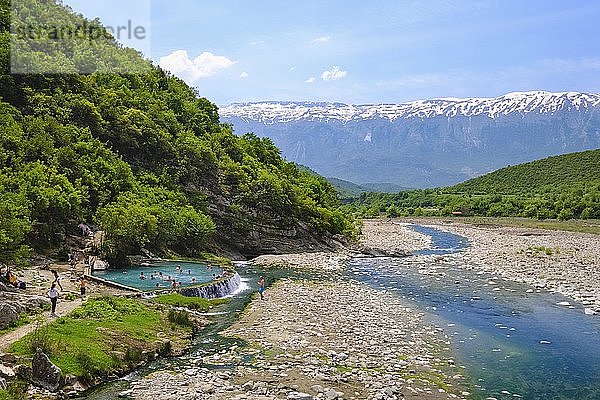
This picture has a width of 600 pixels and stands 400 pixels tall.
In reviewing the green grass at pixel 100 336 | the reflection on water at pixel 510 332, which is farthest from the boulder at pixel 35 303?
the reflection on water at pixel 510 332

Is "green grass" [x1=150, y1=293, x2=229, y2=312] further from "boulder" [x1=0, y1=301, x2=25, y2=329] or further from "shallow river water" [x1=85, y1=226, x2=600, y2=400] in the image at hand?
"boulder" [x1=0, y1=301, x2=25, y2=329]

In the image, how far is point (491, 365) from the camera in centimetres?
2573

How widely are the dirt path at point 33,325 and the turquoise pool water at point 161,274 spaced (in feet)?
28.6

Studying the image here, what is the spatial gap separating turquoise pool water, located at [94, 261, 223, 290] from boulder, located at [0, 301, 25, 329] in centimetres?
1363

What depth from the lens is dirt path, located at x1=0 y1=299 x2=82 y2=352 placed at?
70.8 ft

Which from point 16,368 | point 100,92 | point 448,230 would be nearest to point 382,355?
point 16,368

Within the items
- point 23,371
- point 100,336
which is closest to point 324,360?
point 100,336

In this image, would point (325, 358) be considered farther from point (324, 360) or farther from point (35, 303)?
point (35, 303)

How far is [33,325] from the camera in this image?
24.3m

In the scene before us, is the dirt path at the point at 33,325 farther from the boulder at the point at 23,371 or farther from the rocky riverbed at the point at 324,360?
the rocky riverbed at the point at 324,360

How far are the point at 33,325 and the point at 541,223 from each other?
134 metres

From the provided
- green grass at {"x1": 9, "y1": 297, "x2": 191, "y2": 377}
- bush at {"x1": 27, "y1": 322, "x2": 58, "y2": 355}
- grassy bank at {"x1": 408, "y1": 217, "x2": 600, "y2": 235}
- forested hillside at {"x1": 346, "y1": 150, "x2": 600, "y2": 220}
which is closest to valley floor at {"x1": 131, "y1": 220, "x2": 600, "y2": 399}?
green grass at {"x1": 9, "y1": 297, "x2": 191, "y2": 377}

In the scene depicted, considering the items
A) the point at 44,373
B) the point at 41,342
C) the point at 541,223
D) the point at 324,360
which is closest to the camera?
the point at 44,373

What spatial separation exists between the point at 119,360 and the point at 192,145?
56.5m
